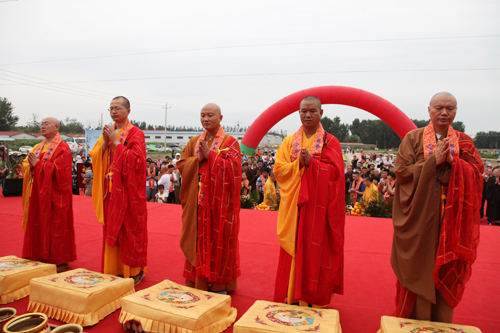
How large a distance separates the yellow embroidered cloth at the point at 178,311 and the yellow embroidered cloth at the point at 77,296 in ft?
1.01

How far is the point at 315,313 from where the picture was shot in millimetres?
2877

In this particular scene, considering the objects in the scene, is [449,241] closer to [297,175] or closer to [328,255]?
[328,255]

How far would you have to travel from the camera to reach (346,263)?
4781 mm

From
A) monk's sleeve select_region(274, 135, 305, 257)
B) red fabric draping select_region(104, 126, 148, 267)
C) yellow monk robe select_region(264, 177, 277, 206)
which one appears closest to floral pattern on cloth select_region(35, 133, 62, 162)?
red fabric draping select_region(104, 126, 148, 267)

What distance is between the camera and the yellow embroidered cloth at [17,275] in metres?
3.44

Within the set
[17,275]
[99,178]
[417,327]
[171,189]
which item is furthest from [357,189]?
[17,275]

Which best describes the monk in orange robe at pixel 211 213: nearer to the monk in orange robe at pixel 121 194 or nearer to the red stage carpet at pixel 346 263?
the red stage carpet at pixel 346 263

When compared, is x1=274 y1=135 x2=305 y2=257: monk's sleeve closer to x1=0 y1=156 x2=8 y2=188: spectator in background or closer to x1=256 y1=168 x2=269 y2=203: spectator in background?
x1=256 y1=168 x2=269 y2=203: spectator in background

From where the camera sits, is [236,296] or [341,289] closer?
[341,289]

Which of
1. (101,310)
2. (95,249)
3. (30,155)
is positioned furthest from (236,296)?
(30,155)

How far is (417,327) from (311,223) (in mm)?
1132

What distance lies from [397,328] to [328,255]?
0.79 meters

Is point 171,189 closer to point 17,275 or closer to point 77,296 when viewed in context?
point 17,275

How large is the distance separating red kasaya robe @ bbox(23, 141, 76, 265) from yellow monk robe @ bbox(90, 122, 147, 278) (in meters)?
0.55
